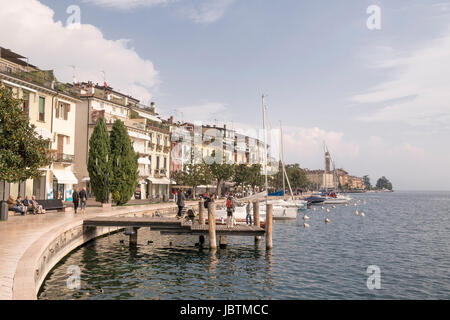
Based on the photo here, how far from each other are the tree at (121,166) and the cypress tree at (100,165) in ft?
2.72

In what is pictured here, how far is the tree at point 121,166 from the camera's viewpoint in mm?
39469

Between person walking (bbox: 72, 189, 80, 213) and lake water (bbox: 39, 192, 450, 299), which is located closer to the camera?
lake water (bbox: 39, 192, 450, 299)

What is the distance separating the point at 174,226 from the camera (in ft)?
77.0

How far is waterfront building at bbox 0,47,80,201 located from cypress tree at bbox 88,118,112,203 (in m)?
3.92

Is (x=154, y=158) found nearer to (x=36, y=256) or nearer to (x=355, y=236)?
(x=355, y=236)

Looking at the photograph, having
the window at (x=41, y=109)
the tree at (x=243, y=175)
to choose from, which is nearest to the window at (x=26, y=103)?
the window at (x=41, y=109)

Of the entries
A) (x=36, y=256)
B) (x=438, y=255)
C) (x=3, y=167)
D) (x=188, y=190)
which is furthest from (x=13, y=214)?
(x=188, y=190)

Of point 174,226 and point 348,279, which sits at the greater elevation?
point 174,226

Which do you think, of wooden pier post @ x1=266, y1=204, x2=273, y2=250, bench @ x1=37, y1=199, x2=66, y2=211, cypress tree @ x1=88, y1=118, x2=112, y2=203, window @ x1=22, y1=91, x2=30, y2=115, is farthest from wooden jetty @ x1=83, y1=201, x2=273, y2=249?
window @ x1=22, y1=91, x2=30, y2=115

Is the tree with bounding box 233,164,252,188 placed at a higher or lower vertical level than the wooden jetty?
higher

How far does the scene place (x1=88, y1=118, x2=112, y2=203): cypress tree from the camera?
38312 millimetres

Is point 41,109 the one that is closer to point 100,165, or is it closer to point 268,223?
point 100,165

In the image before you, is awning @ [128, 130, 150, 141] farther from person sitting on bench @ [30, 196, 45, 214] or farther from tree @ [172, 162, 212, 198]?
person sitting on bench @ [30, 196, 45, 214]
